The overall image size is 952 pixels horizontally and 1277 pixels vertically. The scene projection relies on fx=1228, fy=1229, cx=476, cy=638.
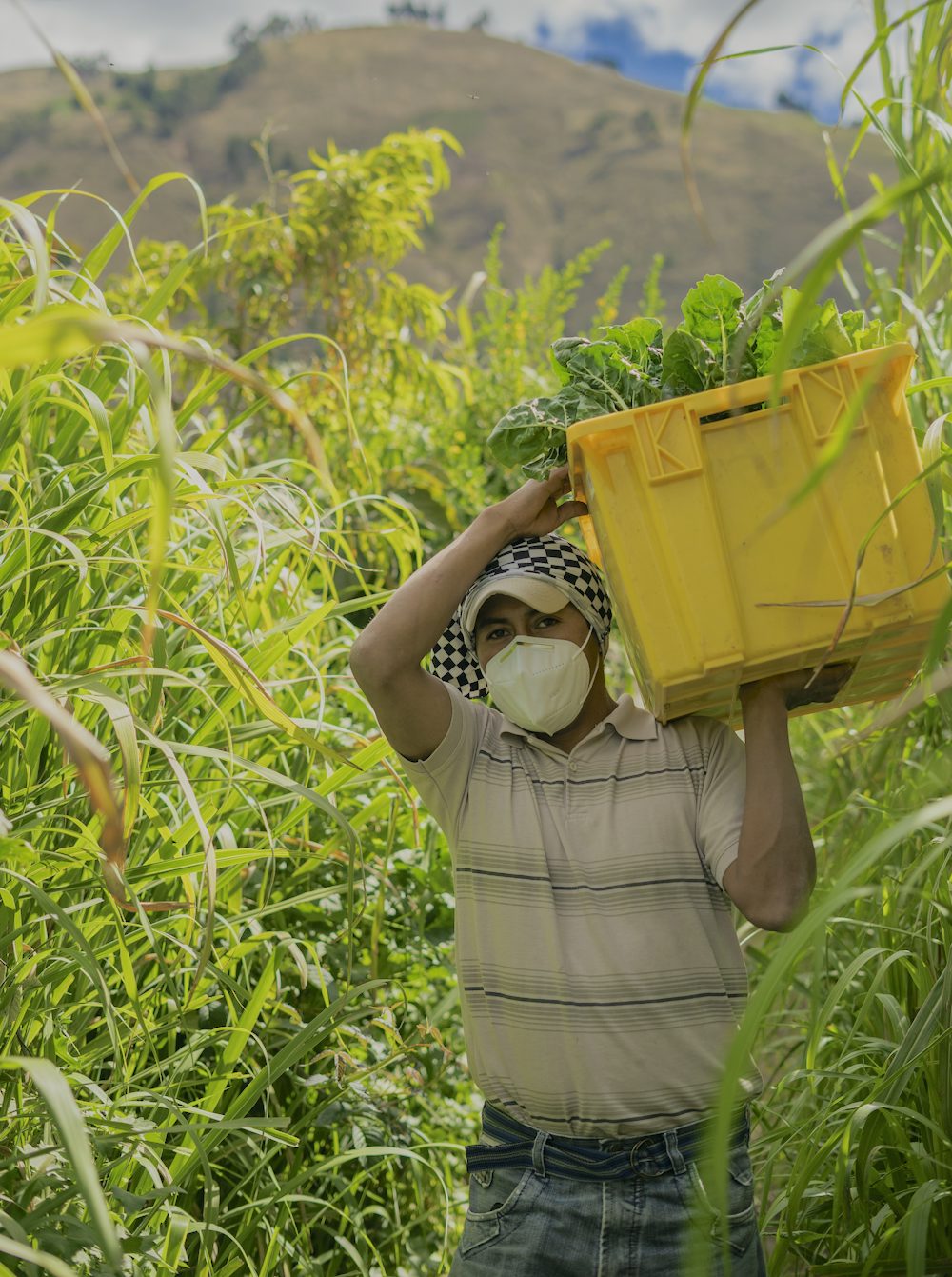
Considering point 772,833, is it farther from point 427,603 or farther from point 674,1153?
point 427,603

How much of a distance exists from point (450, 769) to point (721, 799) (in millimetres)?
421

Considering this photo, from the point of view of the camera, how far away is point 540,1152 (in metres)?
1.74

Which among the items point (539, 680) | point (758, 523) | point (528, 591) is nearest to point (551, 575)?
point (528, 591)

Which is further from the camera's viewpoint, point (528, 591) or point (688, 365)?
point (528, 591)

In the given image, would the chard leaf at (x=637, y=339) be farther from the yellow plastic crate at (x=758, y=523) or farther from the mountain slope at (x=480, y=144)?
the mountain slope at (x=480, y=144)

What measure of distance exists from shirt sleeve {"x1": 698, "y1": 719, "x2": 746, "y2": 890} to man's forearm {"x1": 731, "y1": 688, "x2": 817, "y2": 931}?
44mm

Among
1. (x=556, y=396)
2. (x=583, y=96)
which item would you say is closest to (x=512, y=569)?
(x=556, y=396)

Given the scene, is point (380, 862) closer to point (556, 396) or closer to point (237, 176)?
point (556, 396)

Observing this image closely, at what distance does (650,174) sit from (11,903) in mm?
65101

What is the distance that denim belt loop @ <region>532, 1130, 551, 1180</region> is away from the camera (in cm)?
173

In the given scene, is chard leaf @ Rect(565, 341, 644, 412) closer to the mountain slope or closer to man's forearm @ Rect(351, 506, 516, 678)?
man's forearm @ Rect(351, 506, 516, 678)

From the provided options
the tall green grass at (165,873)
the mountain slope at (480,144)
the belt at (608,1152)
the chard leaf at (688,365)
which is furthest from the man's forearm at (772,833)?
the mountain slope at (480,144)

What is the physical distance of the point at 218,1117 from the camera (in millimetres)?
1768

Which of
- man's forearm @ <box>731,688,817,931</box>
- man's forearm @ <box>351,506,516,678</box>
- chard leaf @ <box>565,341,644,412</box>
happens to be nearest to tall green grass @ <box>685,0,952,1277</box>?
man's forearm @ <box>731,688,817,931</box>
